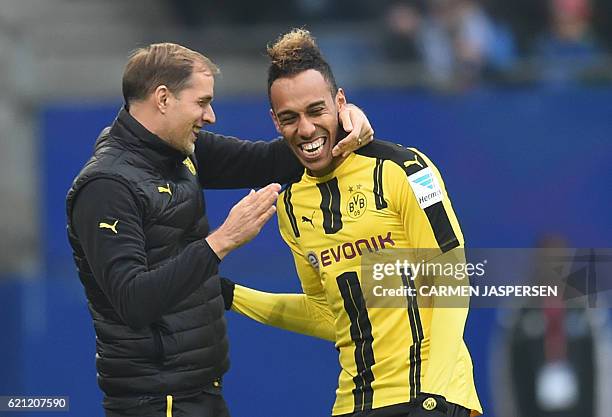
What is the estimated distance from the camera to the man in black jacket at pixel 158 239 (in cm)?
372

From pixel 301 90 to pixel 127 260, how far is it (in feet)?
2.54

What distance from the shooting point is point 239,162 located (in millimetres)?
4492

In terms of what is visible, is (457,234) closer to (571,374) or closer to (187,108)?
(187,108)

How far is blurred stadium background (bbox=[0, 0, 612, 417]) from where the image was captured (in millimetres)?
7133

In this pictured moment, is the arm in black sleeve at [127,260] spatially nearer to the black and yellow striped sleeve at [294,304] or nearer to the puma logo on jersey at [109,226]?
the puma logo on jersey at [109,226]

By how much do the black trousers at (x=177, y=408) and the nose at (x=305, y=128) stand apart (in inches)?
33.9

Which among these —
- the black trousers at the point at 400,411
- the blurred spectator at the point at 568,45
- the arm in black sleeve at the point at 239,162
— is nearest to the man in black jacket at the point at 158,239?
the arm in black sleeve at the point at 239,162

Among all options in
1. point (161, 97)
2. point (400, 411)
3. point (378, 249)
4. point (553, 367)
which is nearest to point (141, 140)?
point (161, 97)

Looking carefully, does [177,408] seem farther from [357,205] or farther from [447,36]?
[447,36]

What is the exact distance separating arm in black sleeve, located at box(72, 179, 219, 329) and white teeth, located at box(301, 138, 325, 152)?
49 centimetres

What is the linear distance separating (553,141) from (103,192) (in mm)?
4658

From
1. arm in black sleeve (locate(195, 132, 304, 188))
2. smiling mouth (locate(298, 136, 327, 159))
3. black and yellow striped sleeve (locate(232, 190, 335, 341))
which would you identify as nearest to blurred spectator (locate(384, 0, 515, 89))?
arm in black sleeve (locate(195, 132, 304, 188))

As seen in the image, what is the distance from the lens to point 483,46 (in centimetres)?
884

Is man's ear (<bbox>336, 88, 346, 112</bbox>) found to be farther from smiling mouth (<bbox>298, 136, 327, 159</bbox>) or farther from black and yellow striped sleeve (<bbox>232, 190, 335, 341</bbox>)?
black and yellow striped sleeve (<bbox>232, 190, 335, 341</bbox>)
